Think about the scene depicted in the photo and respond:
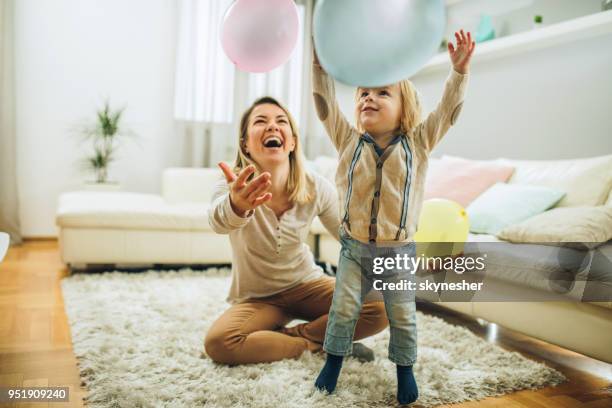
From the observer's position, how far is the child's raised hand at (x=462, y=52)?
113 cm

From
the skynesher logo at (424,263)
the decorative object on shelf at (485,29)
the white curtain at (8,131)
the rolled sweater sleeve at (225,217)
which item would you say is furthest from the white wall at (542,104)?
the white curtain at (8,131)

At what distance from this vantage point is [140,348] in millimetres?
1608

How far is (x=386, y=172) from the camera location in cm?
124

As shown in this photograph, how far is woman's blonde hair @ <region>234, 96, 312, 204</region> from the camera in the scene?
1.59 m

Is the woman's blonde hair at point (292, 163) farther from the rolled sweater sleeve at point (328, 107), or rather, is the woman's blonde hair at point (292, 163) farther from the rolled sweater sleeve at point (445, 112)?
the rolled sweater sleeve at point (445, 112)

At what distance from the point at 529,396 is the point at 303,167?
3.09ft

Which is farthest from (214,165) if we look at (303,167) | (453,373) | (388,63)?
(388,63)

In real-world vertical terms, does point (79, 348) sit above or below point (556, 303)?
below

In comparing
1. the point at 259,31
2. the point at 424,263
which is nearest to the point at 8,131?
the point at 259,31

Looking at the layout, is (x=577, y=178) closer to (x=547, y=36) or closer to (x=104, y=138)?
(x=547, y=36)

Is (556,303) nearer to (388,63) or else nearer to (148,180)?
(388,63)

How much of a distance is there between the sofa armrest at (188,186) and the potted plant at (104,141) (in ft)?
1.63

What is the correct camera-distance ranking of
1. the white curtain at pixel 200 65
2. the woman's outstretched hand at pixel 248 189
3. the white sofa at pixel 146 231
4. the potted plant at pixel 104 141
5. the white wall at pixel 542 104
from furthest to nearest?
the white curtain at pixel 200 65, the potted plant at pixel 104 141, the white sofa at pixel 146 231, the white wall at pixel 542 104, the woman's outstretched hand at pixel 248 189

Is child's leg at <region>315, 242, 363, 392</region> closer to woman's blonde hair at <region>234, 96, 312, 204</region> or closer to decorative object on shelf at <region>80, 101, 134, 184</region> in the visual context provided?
woman's blonde hair at <region>234, 96, 312, 204</region>
